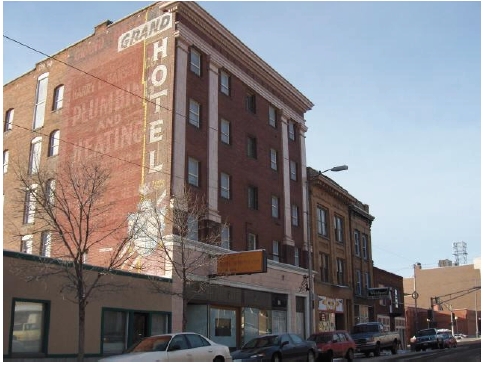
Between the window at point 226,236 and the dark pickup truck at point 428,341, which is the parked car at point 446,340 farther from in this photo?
the window at point 226,236

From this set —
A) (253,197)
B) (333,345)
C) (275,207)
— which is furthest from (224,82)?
(333,345)

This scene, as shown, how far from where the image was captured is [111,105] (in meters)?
33.3

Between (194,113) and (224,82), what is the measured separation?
4503 millimetres

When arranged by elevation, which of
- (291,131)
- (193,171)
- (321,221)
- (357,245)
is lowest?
(357,245)

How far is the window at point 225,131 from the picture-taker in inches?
1373

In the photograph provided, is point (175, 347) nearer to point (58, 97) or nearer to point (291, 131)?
point (58, 97)

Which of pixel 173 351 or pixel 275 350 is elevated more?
pixel 173 351

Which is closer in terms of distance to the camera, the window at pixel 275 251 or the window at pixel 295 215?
the window at pixel 275 251

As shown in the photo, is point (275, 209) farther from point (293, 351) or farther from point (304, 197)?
point (293, 351)

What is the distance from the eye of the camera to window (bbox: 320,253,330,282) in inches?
1758

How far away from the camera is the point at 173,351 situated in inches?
642

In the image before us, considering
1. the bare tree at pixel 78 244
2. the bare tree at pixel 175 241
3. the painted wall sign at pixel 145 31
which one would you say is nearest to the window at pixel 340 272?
the bare tree at pixel 175 241

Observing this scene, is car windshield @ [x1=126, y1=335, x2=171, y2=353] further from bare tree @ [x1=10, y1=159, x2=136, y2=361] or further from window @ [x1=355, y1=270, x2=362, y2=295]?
window @ [x1=355, y1=270, x2=362, y2=295]

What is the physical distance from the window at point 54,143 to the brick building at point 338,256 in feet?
58.0
